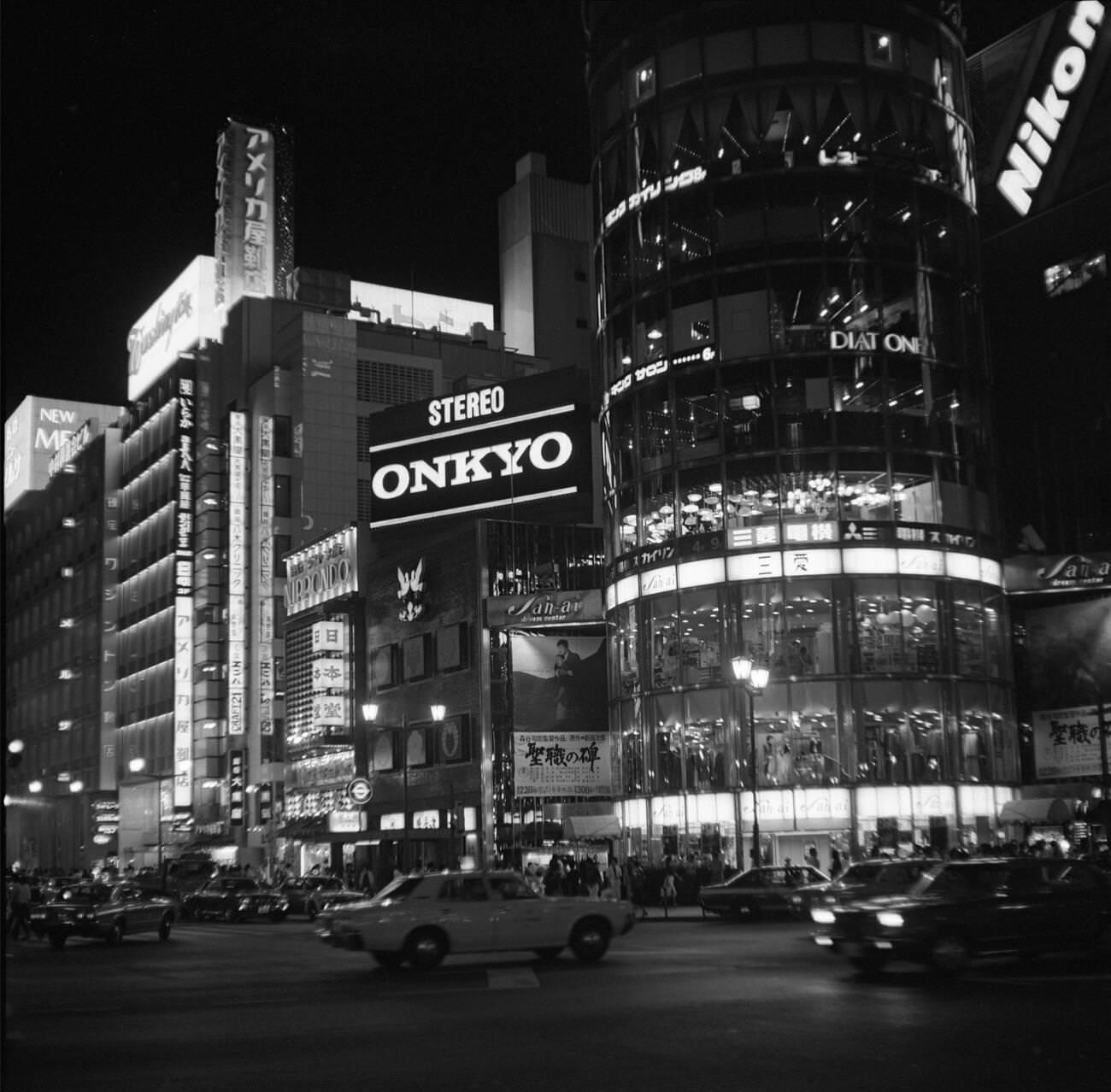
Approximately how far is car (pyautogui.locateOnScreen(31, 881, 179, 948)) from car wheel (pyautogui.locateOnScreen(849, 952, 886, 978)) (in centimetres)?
1999

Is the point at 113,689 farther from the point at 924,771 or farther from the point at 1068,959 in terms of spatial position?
the point at 1068,959

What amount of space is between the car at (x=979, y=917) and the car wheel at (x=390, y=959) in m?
6.96

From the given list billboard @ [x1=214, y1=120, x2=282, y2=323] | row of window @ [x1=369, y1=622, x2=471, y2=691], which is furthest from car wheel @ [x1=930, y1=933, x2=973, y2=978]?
billboard @ [x1=214, y1=120, x2=282, y2=323]

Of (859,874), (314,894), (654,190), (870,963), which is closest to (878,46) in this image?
(654,190)

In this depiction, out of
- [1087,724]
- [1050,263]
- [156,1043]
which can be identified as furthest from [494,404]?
[156,1043]

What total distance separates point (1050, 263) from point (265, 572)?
47.3m

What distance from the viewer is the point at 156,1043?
15711 mm

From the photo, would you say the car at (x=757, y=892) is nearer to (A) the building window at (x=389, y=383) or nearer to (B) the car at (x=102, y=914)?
(B) the car at (x=102, y=914)

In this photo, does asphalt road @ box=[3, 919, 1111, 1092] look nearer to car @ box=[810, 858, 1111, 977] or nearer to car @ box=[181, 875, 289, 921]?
car @ box=[810, 858, 1111, 977]

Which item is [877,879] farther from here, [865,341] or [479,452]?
[479,452]

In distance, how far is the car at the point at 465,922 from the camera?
963 inches

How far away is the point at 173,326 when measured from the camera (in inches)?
4311

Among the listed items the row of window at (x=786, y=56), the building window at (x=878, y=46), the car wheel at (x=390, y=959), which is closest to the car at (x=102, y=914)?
the car wheel at (x=390, y=959)

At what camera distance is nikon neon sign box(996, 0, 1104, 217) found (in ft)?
212
